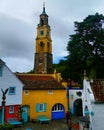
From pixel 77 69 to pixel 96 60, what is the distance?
4.44 metres

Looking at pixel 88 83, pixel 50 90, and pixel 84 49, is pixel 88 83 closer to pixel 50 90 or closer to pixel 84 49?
pixel 50 90

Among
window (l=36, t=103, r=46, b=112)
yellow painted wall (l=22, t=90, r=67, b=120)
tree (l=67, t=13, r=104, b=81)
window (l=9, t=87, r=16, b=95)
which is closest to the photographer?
window (l=9, t=87, r=16, b=95)

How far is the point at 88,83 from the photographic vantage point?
25.8 meters

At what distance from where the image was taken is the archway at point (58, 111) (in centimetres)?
3960

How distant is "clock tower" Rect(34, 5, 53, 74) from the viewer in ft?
232

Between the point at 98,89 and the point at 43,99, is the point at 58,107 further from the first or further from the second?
the point at 98,89

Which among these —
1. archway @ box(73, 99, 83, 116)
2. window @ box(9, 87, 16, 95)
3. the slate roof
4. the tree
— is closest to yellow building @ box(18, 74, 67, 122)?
archway @ box(73, 99, 83, 116)

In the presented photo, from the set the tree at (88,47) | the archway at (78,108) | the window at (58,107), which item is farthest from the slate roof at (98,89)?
the tree at (88,47)

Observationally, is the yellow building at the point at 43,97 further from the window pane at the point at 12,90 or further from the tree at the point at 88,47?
the tree at the point at 88,47

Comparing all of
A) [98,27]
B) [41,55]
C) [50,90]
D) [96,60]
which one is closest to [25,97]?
[50,90]

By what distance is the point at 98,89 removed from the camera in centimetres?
2528

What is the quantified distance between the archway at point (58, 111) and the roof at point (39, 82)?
124 inches

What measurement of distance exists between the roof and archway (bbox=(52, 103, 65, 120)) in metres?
3.15

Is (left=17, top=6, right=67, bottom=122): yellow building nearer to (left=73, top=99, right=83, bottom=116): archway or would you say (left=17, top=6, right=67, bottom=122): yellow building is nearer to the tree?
(left=73, top=99, right=83, bottom=116): archway
